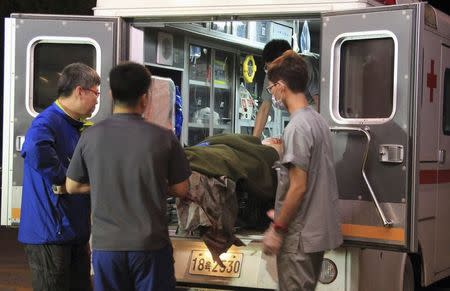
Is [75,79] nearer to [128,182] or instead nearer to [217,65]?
[128,182]

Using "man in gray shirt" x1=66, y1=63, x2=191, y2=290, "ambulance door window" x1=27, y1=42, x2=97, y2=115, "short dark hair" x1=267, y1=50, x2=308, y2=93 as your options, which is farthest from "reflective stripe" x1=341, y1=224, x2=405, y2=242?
"ambulance door window" x1=27, y1=42, x2=97, y2=115

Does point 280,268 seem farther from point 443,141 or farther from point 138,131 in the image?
point 443,141

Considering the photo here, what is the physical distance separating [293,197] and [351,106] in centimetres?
135

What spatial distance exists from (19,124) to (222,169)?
5.58 ft

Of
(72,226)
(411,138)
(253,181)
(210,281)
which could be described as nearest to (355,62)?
(411,138)

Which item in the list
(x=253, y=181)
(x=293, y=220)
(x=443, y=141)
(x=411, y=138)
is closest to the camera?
(x=293, y=220)

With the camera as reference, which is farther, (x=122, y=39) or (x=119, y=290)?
(x=122, y=39)

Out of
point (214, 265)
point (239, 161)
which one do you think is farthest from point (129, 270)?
point (239, 161)

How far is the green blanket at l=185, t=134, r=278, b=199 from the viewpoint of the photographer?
5293 millimetres

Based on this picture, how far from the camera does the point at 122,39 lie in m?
5.81

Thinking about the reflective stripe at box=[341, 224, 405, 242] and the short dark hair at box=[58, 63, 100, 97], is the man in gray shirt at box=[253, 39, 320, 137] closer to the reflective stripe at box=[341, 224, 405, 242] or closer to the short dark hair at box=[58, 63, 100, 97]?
the reflective stripe at box=[341, 224, 405, 242]

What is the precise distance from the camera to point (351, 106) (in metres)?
5.12

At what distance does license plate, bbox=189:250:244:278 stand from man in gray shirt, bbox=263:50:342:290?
121cm

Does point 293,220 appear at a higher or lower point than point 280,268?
higher
